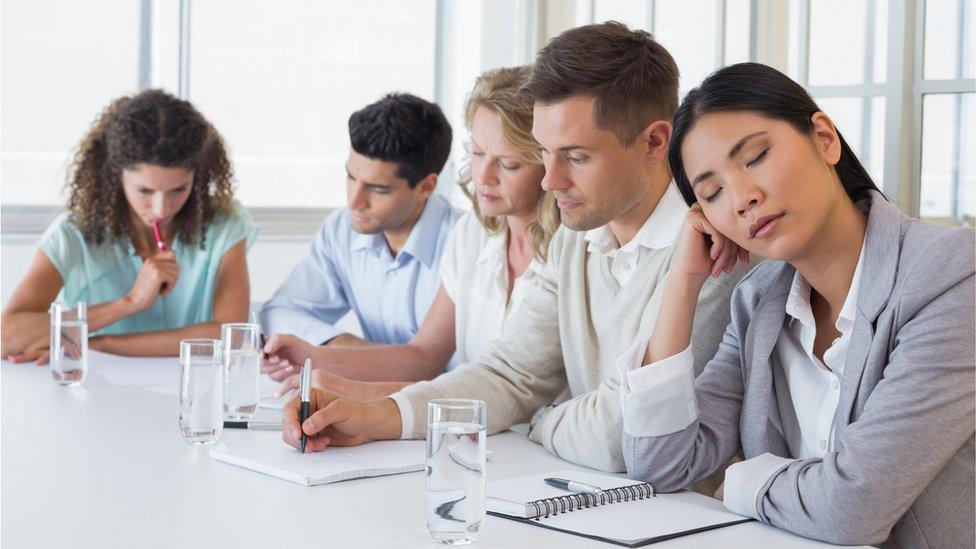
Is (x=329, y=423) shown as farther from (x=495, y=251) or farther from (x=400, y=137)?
(x=400, y=137)

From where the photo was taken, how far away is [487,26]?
448 cm

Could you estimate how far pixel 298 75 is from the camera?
14.8 ft

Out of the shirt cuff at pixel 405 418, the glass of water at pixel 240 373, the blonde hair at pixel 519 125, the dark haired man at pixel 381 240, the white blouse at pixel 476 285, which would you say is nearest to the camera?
the shirt cuff at pixel 405 418

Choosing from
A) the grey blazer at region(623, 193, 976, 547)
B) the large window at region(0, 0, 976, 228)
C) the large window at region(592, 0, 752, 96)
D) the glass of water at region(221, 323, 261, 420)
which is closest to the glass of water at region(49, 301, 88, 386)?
the glass of water at region(221, 323, 261, 420)

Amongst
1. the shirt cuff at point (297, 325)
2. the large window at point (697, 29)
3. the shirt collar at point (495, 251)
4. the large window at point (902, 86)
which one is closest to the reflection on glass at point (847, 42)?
the large window at point (902, 86)

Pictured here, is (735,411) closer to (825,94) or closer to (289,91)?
(825,94)

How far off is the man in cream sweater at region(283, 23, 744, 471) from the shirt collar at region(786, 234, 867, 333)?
256mm

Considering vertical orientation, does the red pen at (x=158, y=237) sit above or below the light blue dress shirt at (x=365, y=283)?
above

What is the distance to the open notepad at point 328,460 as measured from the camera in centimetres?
146

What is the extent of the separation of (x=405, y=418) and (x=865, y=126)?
5.14 feet

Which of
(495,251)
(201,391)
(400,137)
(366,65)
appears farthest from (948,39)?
(366,65)

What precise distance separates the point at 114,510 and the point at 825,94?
82.3 inches

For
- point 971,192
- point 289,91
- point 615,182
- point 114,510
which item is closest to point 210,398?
point 114,510

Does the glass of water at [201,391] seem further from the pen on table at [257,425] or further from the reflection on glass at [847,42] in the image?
the reflection on glass at [847,42]
